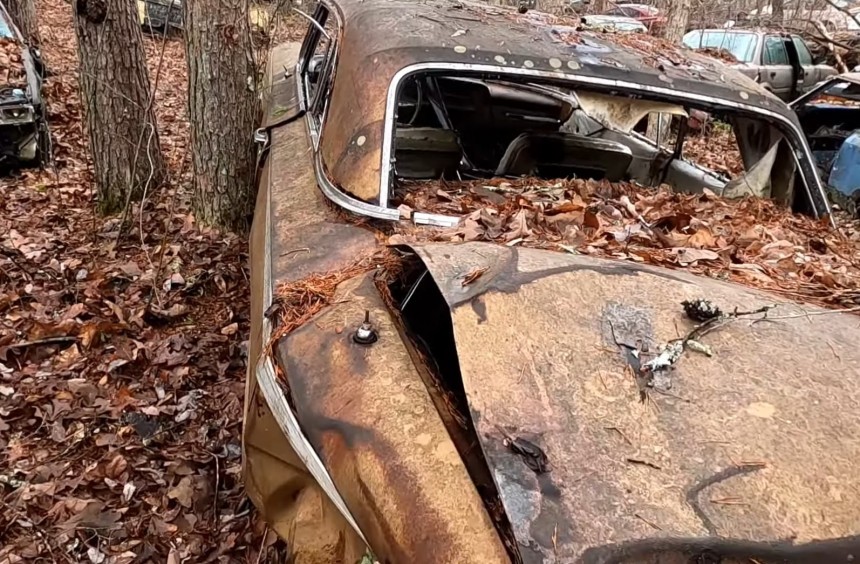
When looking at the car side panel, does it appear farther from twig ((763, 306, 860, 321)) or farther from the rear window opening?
twig ((763, 306, 860, 321))

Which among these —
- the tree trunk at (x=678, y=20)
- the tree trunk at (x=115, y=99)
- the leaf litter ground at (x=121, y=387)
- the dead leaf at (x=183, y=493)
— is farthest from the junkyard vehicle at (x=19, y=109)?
the tree trunk at (x=678, y=20)

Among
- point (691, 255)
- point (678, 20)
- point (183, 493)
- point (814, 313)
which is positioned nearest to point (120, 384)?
point (183, 493)

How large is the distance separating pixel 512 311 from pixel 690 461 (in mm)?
577

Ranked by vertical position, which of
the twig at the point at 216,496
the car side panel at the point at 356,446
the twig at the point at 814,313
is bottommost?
the twig at the point at 216,496

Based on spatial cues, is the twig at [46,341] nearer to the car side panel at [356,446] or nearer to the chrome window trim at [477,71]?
the car side panel at [356,446]

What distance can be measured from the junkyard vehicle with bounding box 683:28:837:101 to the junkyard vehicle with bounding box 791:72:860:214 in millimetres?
2354

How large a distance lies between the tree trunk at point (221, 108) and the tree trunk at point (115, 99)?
0.48m

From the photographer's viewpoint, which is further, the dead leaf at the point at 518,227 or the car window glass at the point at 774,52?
the car window glass at the point at 774,52

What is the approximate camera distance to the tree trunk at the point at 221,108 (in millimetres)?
4809

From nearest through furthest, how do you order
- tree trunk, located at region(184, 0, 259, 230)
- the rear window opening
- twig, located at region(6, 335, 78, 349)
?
the rear window opening < twig, located at region(6, 335, 78, 349) < tree trunk, located at region(184, 0, 259, 230)

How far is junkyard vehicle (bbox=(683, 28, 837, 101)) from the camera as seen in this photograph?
36.1 feet

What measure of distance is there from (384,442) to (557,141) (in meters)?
2.75

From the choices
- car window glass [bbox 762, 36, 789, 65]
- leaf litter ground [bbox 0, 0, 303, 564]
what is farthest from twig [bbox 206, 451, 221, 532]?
car window glass [bbox 762, 36, 789, 65]

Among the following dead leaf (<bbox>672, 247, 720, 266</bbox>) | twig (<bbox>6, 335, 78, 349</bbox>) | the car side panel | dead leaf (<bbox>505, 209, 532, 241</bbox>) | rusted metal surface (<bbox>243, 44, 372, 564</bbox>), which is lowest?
twig (<bbox>6, 335, 78, 349</bbox>)
